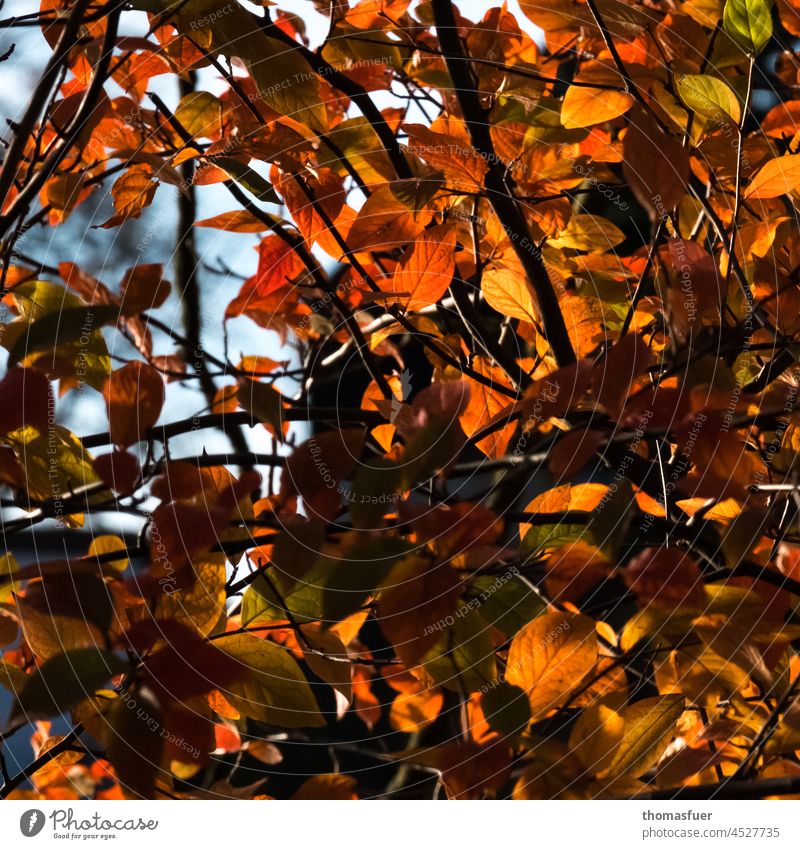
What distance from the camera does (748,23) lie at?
1.29 ft

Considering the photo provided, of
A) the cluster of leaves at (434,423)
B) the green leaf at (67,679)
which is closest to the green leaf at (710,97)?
the cluster of leaves at (434,423)

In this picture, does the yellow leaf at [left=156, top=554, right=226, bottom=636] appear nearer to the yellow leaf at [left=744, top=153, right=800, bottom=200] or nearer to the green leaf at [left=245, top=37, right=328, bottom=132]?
the green leaf at [left=245, top=37, right=328, bottom=132]

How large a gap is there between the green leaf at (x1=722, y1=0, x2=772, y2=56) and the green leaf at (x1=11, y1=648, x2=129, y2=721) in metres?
0.43

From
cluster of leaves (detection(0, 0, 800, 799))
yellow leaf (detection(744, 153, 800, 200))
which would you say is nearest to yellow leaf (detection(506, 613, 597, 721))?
cluster of leaves (detection(0, 0, 800, 799))

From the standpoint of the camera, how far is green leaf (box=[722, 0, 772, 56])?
0.39 m

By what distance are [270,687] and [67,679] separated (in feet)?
0.28

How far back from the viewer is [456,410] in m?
0.33

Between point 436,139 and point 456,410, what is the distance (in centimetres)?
15

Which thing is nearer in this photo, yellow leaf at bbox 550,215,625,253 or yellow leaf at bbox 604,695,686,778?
yellow leaf at bbox 604,695,686,778

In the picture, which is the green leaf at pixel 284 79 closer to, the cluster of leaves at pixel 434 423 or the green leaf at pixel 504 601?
the cluster of leaves at pixel 434 423
